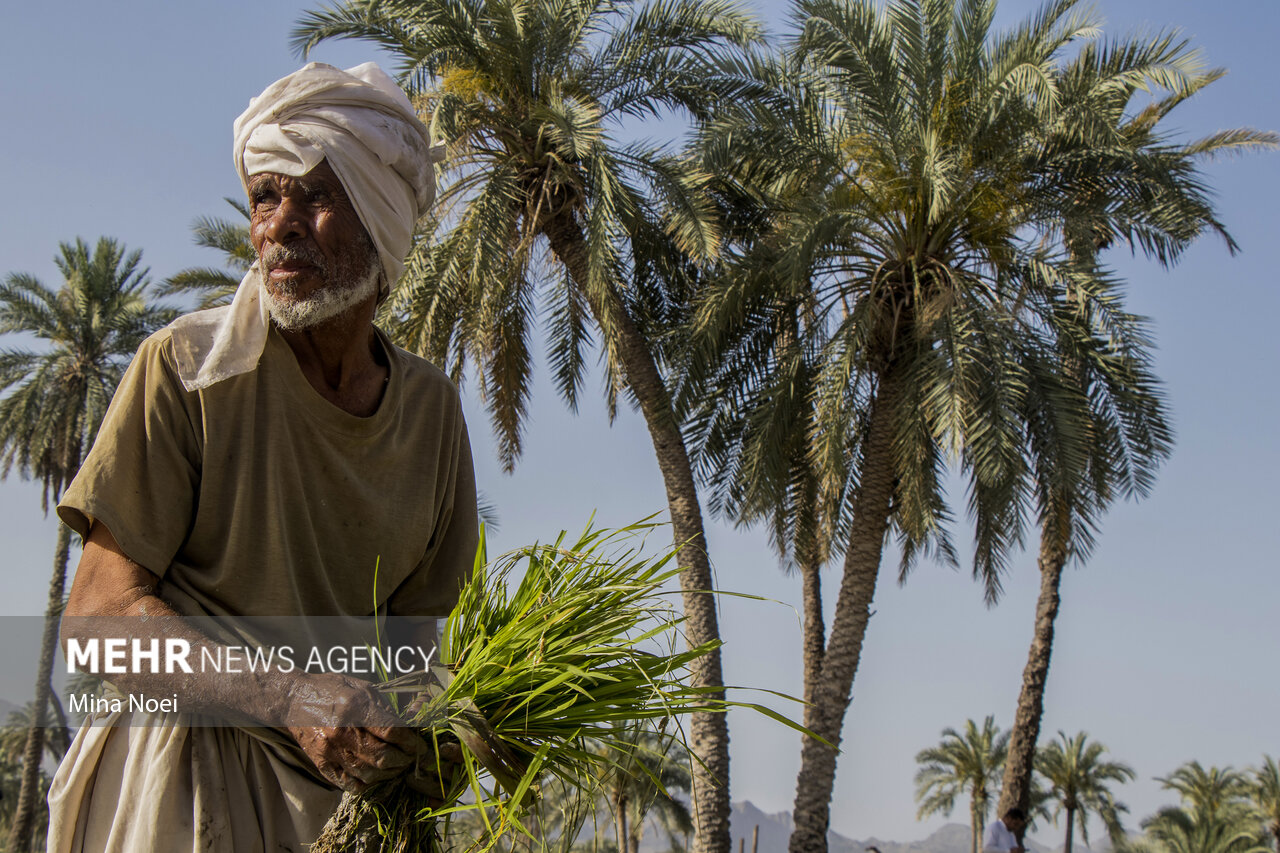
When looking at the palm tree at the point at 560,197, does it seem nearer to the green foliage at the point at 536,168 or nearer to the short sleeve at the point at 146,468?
the green foliage at the point at 536,168

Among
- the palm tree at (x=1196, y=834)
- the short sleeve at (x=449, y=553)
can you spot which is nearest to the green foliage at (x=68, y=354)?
the short sleeve at (x=449, y=553)

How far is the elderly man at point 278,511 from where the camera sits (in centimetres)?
187

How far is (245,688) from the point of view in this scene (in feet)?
5.95

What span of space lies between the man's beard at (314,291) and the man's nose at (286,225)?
16 millimetres

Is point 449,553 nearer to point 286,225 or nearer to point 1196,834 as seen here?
point 286,225

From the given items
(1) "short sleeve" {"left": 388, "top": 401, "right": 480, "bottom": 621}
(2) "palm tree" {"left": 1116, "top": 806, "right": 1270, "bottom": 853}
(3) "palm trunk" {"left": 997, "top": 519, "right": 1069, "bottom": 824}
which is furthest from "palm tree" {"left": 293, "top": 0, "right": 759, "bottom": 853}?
(2) "palm tree" {"left": 1116, "top": 806, "right": 1270, "bottom": 853}

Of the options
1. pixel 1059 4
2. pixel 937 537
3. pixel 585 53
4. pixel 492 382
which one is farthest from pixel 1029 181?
pixel 492 382

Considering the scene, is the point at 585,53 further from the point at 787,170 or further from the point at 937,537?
the point at 937,537

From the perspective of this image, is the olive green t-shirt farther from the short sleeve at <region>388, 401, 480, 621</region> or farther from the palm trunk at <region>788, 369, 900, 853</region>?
the palm trunk at <region>788, 369, 900, 853</region>

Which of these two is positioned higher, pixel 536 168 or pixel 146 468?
pixel 536 168

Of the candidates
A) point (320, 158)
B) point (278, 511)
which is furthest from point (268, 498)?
point (320, 158)

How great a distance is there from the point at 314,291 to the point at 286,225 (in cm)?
12

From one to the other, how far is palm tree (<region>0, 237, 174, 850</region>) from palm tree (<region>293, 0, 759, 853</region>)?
12.1 metres

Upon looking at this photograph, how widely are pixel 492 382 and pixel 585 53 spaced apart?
4433 millimetres
